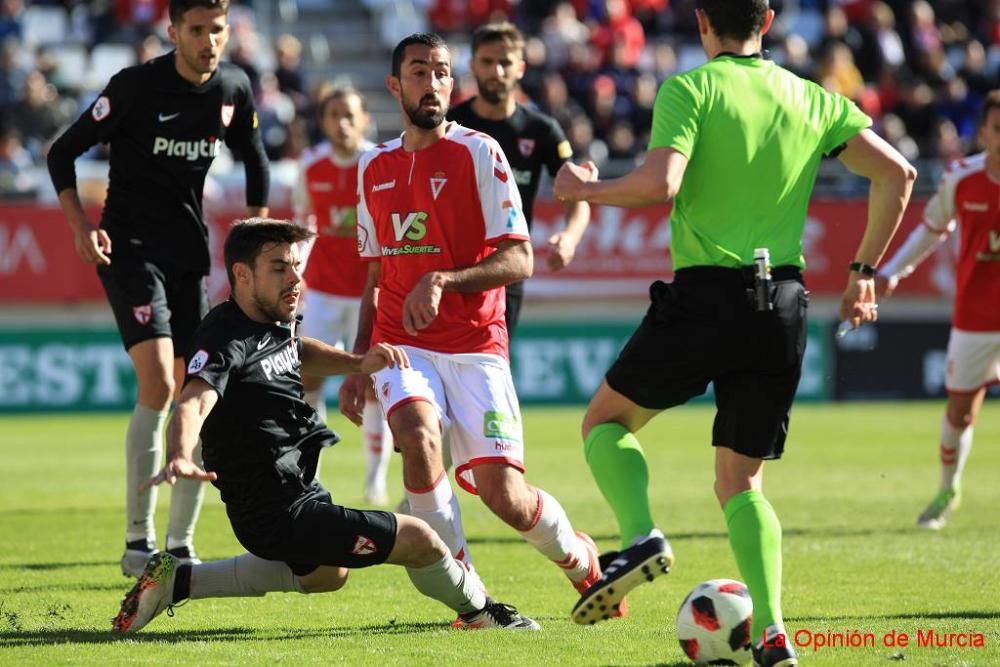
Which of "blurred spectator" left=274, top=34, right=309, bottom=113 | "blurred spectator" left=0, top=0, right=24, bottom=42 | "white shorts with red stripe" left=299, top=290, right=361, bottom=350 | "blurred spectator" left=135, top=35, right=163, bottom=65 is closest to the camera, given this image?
"white shorts with red stripe" left=299, top=290, right=361, bottom=350

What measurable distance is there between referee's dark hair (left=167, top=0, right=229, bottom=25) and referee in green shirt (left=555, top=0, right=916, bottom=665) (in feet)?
9.27

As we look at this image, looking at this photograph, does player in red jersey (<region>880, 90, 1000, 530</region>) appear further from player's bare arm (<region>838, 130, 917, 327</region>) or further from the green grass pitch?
player's bare arm (<region>838, 130, 917, 327</region>)

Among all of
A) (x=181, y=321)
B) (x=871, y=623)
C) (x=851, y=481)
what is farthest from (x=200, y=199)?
(x=851, y=481)

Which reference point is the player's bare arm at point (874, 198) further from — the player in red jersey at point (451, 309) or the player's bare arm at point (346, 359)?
the player's bare arm at point (346, 359)

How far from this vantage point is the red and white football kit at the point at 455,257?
22.4 ft

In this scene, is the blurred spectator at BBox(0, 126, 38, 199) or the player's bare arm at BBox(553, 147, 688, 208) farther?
the blurred spectator at BBox(0, 126, 38, 199)

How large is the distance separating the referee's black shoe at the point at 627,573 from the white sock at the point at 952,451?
18.8 ft

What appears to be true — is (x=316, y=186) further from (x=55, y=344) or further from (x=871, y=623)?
(x=55, y=344)

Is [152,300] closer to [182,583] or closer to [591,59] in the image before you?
[182,583]

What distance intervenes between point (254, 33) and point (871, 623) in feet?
70.0

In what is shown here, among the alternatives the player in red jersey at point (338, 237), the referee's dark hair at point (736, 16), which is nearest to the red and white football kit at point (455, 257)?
the referee's dark hair at point (736, 16)

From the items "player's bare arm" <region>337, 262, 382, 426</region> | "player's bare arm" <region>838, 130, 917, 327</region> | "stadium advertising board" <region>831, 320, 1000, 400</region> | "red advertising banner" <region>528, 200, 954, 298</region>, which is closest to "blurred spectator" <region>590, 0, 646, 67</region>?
"red advertising banner" <region>528, 200, 954, 298</region>

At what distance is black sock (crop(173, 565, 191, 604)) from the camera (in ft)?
21.7

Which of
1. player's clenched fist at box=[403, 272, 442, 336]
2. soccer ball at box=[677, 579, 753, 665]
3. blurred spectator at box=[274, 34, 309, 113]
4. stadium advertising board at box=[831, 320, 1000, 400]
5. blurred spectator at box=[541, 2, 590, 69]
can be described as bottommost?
stadium advertising board at box=[831, 320, 1000, 400]
